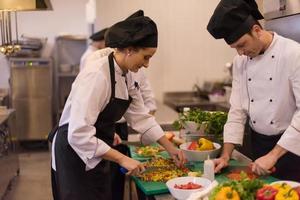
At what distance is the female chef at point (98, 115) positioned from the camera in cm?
155

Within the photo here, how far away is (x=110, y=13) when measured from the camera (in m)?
4.63

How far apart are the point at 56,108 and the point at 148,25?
4.45 meters

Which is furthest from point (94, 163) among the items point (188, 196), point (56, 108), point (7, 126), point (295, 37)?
point (56, 108)

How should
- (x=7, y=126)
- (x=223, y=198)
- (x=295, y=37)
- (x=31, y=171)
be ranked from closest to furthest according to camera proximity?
(x=223, y=198), (x=295, y=37), (x=7, y=126), (x=31, y=171)

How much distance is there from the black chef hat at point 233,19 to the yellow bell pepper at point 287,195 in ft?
2.42

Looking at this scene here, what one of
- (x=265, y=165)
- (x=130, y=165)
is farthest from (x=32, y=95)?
(x=265, y=165)

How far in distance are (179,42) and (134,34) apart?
3117 mm

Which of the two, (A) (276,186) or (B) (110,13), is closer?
(A) (276,186)

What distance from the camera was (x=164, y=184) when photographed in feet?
5.17

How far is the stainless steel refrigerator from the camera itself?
5234mm

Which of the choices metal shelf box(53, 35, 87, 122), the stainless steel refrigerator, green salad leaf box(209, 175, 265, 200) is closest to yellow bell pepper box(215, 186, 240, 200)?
green salad leaf box(209, 175, 265, 200)

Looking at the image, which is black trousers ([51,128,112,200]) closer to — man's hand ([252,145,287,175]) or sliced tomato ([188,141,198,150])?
sliced tomato ([188,141,198,150])

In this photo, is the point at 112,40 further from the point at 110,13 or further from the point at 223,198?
the point at 110,13

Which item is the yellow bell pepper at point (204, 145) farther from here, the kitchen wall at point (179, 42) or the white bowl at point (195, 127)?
the kitchen wall at point (179, 42)
